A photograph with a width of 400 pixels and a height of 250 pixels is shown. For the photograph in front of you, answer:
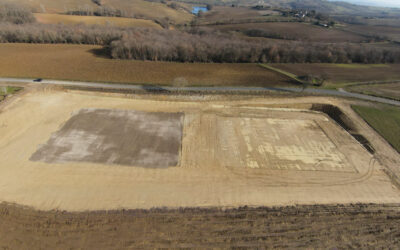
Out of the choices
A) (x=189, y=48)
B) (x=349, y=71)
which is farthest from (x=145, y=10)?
(x=349, y=71)

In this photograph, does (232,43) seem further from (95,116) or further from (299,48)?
(95,116)

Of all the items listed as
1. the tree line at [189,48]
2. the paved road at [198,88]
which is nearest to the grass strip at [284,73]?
the tree line at [189,48]

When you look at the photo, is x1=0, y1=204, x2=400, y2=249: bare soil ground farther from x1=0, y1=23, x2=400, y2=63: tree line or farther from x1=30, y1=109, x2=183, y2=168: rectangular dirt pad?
x1=0, y1=23, x2=400, y2=63: tree line

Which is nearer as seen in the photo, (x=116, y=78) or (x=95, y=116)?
(x=95, y=116)

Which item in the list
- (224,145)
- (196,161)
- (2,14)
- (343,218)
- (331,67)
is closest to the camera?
(343,218)

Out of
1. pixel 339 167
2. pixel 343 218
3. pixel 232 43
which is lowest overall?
pixel 343 218

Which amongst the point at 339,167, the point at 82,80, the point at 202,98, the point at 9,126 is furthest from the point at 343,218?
the point at 82,80

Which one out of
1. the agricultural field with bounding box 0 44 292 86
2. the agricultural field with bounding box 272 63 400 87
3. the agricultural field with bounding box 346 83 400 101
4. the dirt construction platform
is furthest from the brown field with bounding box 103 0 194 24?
the agricultural field with bounding box 346 83 400 101

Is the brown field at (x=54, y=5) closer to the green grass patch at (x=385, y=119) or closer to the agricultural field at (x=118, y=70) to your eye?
the agricultural field at (x=118, y=70)
